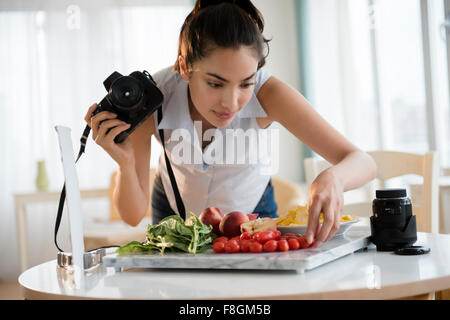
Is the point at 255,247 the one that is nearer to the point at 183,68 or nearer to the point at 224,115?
the point at 224,115

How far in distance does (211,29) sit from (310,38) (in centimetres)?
346

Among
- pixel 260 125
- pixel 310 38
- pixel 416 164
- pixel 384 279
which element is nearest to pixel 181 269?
pixel 384 279

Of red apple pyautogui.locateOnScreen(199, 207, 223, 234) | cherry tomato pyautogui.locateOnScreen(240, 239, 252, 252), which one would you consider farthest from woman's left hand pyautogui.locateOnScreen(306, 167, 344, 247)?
red apple pyautogui.locateOnScreen(199, 207, 223, 234)

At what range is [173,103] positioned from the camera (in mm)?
1475

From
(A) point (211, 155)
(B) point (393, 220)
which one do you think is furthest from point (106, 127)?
(B) point (393, 220)

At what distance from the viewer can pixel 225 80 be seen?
114 cm

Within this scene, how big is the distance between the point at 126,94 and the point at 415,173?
43.4 inches

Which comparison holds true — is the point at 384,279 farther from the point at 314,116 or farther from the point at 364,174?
the point at 314,116

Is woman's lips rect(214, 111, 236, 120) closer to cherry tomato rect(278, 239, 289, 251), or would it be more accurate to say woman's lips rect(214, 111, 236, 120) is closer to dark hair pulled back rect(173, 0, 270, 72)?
dark hair pulled back rect(173, 0, 270, 72)

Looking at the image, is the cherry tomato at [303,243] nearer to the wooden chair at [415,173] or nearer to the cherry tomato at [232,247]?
the cherry tomato at [232,247]

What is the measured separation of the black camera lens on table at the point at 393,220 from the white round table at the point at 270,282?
1.7 inches

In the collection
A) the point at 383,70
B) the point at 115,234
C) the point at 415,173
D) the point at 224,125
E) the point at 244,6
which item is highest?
the point at 383,70

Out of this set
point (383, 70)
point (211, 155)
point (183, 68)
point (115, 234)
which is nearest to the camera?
point (183, 68)

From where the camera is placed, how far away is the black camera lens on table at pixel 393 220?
1062 mm
